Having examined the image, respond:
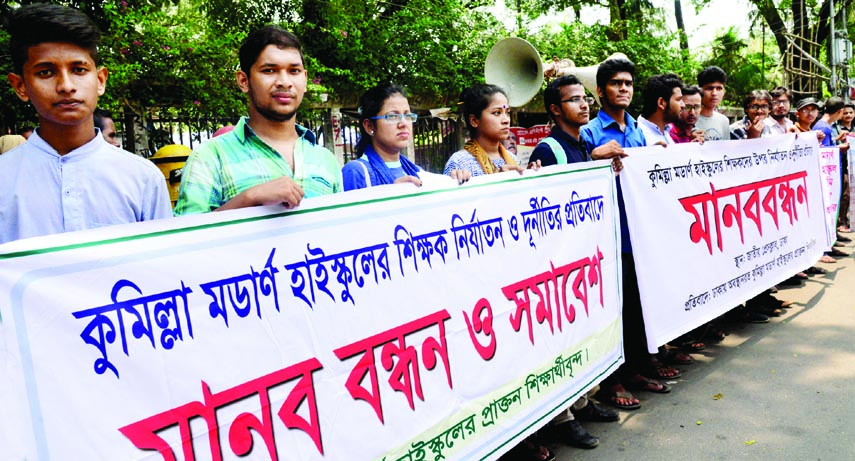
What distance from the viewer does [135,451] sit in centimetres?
158

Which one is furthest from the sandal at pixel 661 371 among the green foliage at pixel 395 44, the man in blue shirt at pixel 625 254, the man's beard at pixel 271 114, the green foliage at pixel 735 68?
the green foliage at pixel 735 68

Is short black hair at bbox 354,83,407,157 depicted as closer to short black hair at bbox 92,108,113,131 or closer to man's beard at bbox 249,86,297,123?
man's beard at bbox 249,86,297,123

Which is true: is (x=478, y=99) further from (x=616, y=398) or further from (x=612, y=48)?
(x=612, y=48)

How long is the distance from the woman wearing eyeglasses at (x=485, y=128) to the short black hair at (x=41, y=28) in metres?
2.10

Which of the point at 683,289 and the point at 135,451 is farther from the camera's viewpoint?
the point at 683,289

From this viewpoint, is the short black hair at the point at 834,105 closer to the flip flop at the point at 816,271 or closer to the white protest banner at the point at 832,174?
the white protest banner at the point at 832,174

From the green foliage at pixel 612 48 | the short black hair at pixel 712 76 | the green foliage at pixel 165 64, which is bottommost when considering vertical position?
the short black hair at pixel 712 76

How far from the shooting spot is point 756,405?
3.58 meters

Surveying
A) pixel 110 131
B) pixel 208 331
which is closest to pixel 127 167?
pixel 208 331

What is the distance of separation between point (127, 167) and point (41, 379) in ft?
2.41

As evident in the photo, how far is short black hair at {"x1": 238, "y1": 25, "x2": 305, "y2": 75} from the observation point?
2354 mm

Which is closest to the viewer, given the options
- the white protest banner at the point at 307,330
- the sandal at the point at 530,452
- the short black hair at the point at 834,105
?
the white protest banner at the point at 307,330

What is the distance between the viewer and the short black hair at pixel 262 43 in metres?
2.35

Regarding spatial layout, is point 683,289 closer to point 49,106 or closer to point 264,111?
point 264,111
